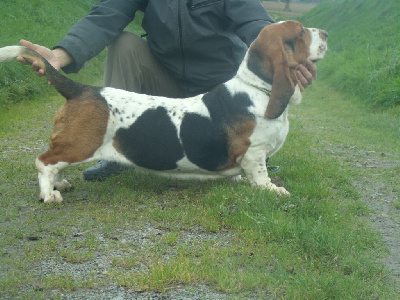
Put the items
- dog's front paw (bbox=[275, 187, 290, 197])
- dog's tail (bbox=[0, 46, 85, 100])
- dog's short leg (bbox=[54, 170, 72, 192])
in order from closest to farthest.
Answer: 1. dog's tail (bbox=[0, 46, 85, 100])
2. dog's front paw (bbox=[275, 187, 290, 197])
3. dog's short leg (bbox=[54, 170, 72, 192])

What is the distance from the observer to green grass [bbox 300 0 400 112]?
9906mm

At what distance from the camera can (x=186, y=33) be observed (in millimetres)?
4922

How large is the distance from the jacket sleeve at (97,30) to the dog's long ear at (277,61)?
4.58 feet

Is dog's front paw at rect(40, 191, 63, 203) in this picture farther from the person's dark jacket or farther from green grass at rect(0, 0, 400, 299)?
the person's dark jacket

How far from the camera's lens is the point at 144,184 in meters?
4.47

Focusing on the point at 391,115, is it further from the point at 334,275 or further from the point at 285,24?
the point at 334,275

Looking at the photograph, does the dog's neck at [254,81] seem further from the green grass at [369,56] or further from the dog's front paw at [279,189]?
the green grass at [369,56]

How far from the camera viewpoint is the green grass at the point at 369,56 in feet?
32.5

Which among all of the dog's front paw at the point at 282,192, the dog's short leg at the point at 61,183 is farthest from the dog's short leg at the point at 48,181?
the dog's front paw at the point at 282,192

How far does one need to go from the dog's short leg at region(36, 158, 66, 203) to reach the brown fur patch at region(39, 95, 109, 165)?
4 centimetres

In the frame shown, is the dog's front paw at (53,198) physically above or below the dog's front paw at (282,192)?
below

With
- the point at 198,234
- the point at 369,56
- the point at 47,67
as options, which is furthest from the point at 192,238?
the point at 369,56

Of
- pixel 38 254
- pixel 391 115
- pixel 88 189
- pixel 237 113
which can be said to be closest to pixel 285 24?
pixel 237 113

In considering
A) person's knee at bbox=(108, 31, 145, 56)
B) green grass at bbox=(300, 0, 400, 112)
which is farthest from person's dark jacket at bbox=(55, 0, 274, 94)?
green grass at bbox=(300, 0, 400, 112)
